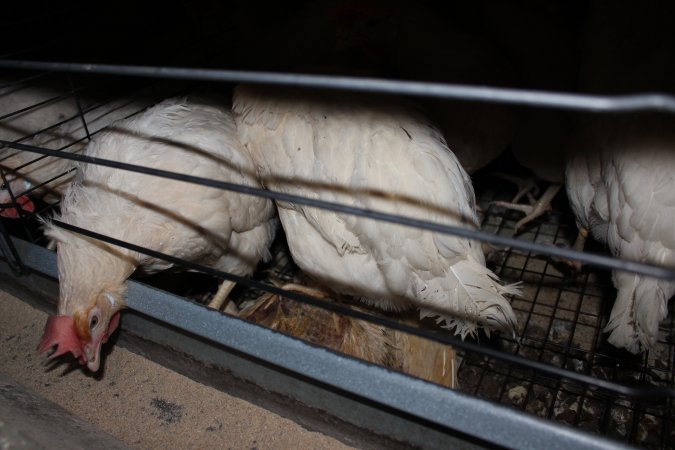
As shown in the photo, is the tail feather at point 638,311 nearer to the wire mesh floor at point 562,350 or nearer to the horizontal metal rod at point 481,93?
the wire mesh floor at point 562,350

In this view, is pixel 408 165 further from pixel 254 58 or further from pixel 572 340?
pixel 254 58

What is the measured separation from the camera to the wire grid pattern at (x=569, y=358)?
139 centimetres

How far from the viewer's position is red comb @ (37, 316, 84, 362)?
123 centimetres

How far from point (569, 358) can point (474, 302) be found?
0.68 meters

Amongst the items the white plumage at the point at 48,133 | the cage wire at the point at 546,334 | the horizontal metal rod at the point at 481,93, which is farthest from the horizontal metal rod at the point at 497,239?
the white plumage at the point at 48,133

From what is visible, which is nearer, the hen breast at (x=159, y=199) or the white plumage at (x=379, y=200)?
the white plumage at (x=379, y=200)

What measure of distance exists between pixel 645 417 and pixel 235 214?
1.31 metres

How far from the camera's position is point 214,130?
149 centimetres

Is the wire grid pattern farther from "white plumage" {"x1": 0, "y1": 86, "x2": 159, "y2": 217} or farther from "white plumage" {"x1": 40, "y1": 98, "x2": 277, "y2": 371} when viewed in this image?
"white plumage" {"x1": 0, "y1": 86, "x2": 159, "y2": 217}

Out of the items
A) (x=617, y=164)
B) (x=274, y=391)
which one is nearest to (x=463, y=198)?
(x=617, y=164)

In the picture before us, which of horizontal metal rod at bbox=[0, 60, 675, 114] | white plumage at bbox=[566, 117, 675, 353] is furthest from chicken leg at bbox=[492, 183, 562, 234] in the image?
horizontal metal rod at bbox=[0, 60, 675, 114]

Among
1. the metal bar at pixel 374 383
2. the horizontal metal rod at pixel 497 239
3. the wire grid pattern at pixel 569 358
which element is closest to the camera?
the horizontal metal rod at pixel 497 239

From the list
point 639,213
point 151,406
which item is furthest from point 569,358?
point 151,406

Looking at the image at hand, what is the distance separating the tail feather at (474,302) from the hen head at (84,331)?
83cm
